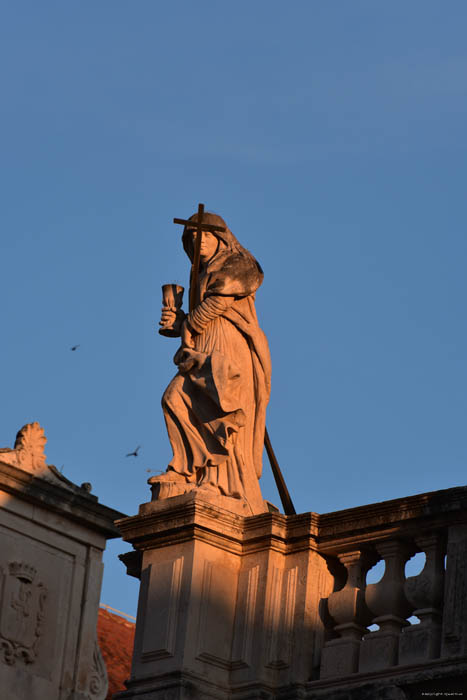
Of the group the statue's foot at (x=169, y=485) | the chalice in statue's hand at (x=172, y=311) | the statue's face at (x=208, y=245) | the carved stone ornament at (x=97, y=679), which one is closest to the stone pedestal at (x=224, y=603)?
the statue's foot at (x=169, y=485)

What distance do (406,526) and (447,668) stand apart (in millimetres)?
1134

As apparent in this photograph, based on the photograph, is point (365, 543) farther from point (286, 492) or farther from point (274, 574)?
point (286, 492)

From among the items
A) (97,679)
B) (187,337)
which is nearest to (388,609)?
(187,337)

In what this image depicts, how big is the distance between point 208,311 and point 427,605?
3033 mm

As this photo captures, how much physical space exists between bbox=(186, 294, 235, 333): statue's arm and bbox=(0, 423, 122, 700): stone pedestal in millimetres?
4303

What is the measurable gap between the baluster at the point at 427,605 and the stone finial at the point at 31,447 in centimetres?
680

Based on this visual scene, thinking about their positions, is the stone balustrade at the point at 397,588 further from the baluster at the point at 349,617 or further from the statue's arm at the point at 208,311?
the statue's arm at the point at 208,311

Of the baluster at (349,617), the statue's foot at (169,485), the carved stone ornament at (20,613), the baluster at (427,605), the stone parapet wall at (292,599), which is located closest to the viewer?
the baluster at (427,605)

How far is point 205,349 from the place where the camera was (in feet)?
44.5

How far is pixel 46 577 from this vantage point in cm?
1766

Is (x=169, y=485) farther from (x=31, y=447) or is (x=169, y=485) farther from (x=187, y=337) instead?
(x=31, y=447)

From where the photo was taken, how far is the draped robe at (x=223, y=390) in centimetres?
1311

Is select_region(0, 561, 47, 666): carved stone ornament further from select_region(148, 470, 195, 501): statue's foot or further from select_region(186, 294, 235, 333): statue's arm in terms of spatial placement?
select_region(186, 294, 235, 333): statue's arm

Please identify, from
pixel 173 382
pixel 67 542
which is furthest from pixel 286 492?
pixel 67 542
